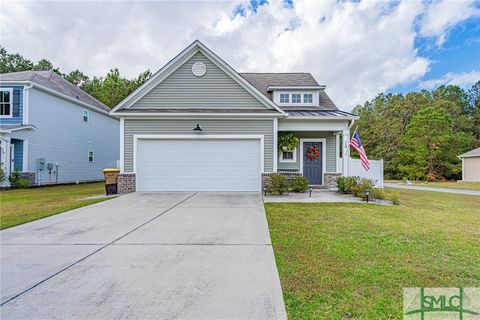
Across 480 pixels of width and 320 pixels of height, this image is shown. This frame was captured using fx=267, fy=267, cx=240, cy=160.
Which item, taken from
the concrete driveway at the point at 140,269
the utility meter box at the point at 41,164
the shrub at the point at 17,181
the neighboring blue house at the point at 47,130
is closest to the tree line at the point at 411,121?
the neighboring blue house at the point at 47,130

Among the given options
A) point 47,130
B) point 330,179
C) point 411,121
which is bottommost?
point 330,179

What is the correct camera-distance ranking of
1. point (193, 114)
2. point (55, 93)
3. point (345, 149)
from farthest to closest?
point (55, 93)
point (345, 149)
point (193, 114)

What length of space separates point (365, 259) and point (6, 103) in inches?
742

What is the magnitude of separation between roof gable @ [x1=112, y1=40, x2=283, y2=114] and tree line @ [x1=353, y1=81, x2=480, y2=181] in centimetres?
2432

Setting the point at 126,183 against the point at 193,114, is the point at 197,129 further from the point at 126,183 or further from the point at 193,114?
the point at 126,183

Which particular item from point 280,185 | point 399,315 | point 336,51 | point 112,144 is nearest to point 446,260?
point 399,315

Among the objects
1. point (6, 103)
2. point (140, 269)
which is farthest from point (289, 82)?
point (6, 103)

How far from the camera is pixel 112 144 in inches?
880

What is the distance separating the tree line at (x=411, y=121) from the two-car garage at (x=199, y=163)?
22.9m

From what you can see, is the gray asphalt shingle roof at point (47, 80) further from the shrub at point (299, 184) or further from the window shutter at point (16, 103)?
the shrub at point (299, 184)

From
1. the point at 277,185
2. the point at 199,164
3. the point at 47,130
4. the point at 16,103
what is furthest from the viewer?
the point at 47,130

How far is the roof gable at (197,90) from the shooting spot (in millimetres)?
11242

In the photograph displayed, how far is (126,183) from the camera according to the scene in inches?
426

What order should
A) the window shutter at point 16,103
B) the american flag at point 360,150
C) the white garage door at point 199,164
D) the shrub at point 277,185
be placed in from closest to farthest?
the shrub at point 277,185, the american flag at point 360,150, the white garage door at point 199,164, the window shutter at point 16,103
